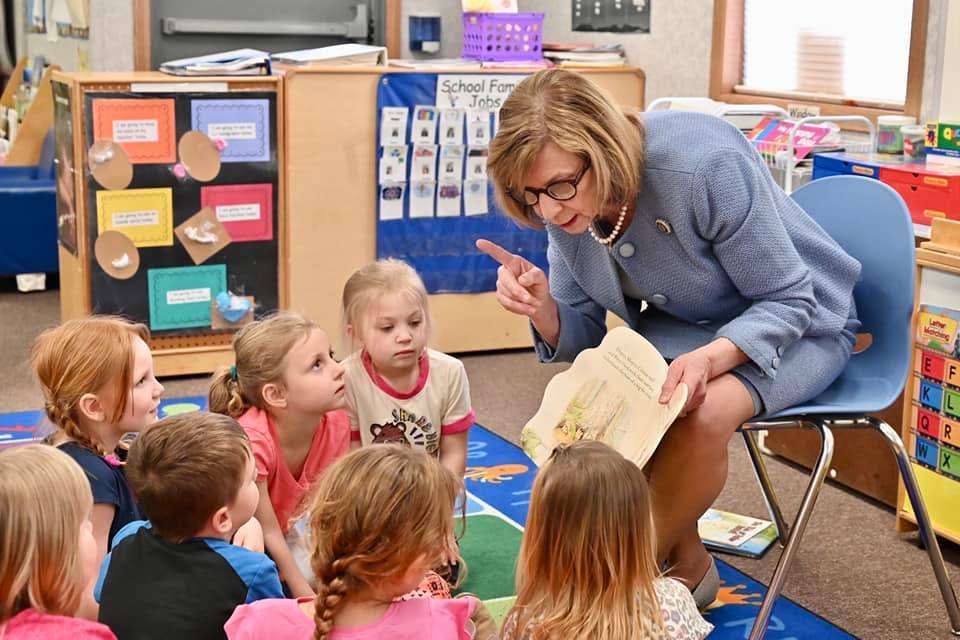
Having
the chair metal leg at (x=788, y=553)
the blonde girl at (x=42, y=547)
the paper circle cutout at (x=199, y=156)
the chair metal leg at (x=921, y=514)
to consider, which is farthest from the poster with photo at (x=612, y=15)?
the blonde girl at (x=42, y=547)

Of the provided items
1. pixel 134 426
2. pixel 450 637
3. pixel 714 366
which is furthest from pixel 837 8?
pixel 450 637

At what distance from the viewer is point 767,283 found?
86.0 inches

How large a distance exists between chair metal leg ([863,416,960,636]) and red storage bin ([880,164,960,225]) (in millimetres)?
727

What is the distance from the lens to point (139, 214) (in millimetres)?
3918

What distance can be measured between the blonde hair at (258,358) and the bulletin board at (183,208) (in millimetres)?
1628

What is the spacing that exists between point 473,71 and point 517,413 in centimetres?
122

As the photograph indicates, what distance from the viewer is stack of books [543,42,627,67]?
445cm

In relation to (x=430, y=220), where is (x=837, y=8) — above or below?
above

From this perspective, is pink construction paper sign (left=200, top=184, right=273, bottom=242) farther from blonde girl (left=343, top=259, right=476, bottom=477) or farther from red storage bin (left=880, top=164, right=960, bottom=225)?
red storage bin (left=880, top=164, right=960, bottom=225)

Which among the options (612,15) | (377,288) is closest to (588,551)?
(377,288)

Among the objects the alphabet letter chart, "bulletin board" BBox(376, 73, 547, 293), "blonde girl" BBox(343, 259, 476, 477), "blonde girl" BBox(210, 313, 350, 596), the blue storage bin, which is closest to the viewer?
"blonde girl" BBox(210, 313, 350, 596)

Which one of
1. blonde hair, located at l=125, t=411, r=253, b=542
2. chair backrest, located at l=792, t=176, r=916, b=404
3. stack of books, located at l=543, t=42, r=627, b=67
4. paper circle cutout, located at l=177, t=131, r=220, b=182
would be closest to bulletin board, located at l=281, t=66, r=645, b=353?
stack of books, located at l=543, t=42, r=627, b=67

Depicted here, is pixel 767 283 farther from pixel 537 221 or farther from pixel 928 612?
pixel 928 612

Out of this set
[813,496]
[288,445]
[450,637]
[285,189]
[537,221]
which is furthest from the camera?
[285,189]
